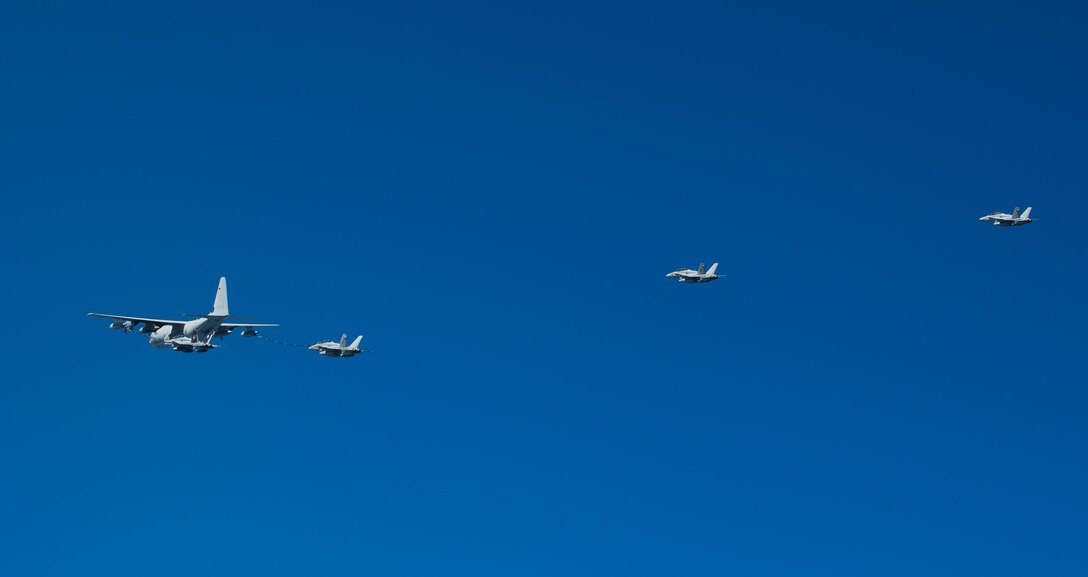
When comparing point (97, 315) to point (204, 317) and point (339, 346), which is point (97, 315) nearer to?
point (204, 317)

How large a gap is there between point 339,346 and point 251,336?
42.6ft

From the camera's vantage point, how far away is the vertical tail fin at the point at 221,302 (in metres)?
175

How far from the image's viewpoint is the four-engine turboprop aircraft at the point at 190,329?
A: 174 metres

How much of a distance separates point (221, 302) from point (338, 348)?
71.9 ft

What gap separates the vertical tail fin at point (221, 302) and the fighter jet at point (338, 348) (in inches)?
739

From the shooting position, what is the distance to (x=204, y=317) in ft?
570

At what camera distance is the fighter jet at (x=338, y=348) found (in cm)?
19150

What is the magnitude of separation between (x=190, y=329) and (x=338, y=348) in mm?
24428

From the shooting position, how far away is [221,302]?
176m

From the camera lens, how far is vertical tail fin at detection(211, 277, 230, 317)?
174625 mm

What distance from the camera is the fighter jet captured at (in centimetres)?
19150

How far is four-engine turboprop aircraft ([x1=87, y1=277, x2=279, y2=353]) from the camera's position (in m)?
174

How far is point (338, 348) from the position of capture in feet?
630

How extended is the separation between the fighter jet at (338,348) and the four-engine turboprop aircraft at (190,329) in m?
9.71
